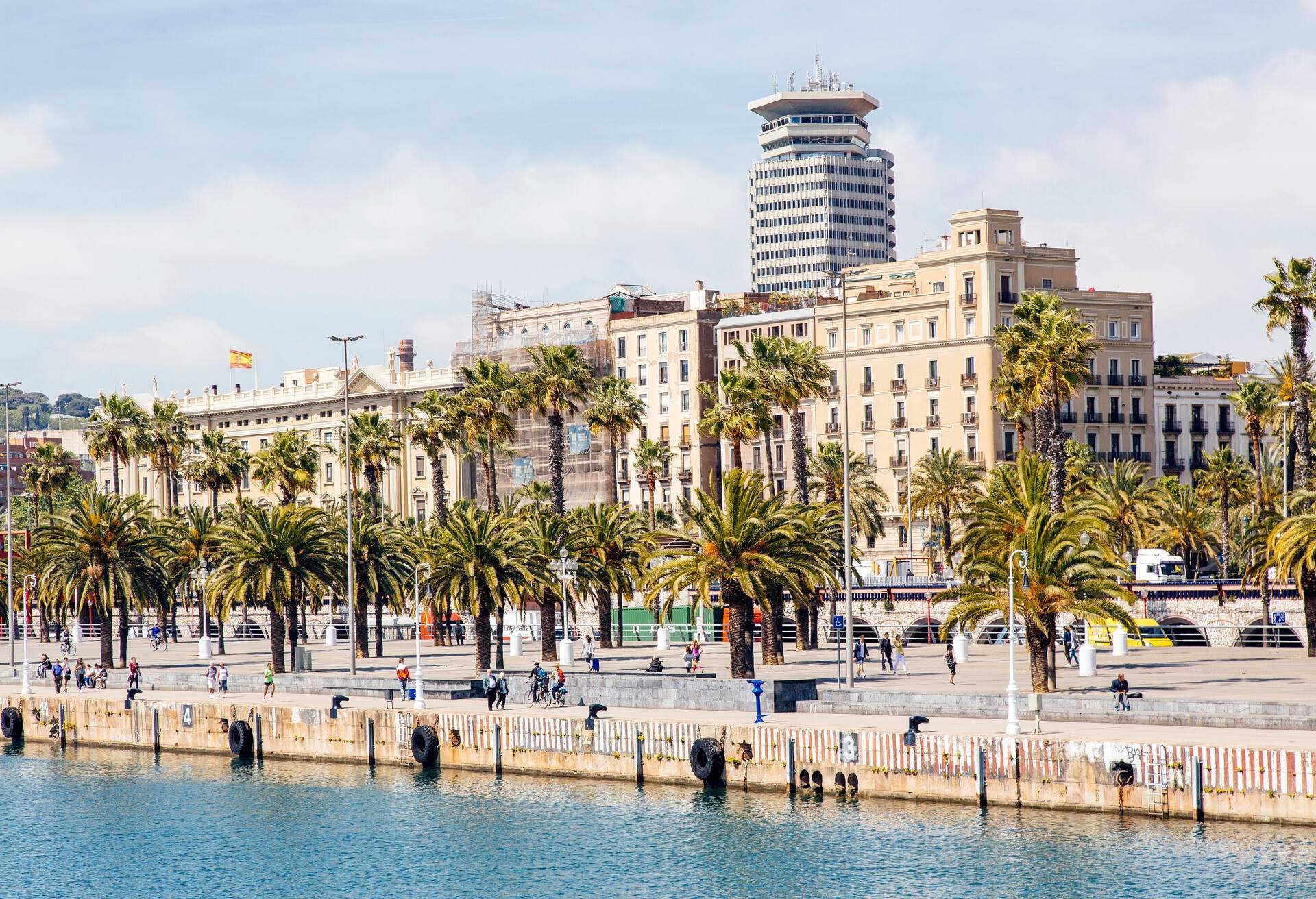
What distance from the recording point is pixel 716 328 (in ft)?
493

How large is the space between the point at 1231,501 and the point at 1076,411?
58.4ft

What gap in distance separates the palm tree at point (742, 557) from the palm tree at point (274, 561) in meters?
20.1

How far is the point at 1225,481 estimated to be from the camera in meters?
106

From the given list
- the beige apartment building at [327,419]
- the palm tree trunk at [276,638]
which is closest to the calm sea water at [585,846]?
the palm tree trunk at [276,638]

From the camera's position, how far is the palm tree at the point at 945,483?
118 m

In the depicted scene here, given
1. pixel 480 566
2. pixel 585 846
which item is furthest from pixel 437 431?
pixel 585 846

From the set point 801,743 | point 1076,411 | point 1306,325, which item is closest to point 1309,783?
point 801,743

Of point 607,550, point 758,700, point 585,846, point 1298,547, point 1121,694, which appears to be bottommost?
point 585,846

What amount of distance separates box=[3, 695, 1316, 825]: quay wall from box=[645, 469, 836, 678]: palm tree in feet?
24.8

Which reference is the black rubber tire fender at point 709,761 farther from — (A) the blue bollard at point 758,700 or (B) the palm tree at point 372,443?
(B) the palm tree at point 372,443

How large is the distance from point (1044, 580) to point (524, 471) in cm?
10635

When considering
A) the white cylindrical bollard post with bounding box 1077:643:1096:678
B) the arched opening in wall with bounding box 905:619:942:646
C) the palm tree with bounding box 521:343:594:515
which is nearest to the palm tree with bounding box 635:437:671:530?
the palm tree with bounding box 521:343:594:515

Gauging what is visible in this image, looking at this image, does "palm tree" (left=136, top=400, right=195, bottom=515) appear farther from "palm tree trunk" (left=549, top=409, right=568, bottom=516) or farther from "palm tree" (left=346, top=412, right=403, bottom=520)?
"palm tree trunk" (left=549, top=409, right=568, bottom=516)

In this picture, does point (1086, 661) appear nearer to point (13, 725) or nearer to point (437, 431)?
point (13, 725)
